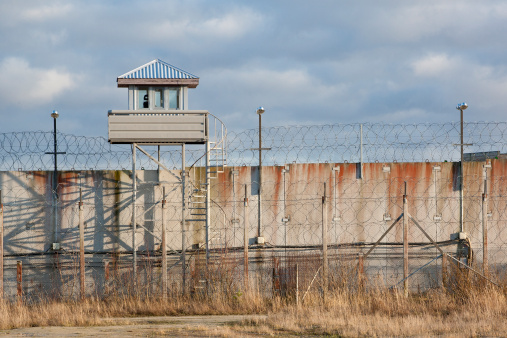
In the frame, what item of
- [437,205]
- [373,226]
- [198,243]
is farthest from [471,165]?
[198,243]

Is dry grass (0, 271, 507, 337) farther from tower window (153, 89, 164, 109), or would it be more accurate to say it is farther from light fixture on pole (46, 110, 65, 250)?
tower window (153, 89, 164, 109)

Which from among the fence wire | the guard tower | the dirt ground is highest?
the guard tower

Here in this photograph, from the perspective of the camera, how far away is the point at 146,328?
11.9 meters

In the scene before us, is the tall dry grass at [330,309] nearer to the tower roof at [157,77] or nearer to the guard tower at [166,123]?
the guard tower at [166,123]

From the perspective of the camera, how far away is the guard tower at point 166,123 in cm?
1638

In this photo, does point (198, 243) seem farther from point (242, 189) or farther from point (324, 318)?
point (324, 318)

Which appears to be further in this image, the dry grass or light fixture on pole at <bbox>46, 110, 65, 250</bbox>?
light fixture on pole at <bbox>46, 110, 65, 250</bbox>

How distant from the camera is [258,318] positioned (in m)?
12.4

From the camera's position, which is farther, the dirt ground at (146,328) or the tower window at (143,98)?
the tower window at (143,98)

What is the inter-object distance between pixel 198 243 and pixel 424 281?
6.13 metres

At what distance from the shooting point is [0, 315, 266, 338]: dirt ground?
1123cm

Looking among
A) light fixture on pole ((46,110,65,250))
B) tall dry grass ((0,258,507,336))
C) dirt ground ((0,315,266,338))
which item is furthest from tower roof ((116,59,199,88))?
dirt ground ((0,315,266,338))

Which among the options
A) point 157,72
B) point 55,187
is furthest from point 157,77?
point 55,187

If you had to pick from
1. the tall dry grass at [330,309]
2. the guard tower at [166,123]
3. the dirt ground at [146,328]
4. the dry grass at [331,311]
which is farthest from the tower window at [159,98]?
the dirt ground at [146,328]
